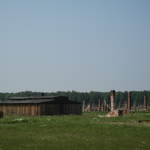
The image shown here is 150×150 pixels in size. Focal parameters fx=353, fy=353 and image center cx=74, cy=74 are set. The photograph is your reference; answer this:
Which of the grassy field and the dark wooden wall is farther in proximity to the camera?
the dark wooden wall

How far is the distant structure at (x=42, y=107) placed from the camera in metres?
63.1

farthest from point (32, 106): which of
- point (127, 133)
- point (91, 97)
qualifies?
point (91, 97)

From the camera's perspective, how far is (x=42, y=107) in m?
63.0

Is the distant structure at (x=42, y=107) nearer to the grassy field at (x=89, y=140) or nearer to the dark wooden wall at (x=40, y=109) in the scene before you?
the dark wooden wall at (x=40, y=109)

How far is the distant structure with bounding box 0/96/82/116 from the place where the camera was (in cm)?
6312

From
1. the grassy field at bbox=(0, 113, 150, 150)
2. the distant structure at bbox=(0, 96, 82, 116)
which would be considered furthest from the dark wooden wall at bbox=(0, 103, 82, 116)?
the grassy field at bbox=(0, 113, 150, 150)

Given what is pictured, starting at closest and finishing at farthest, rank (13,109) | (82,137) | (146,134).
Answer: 1. (82,137)
2. (146,134)
3. (13,109)

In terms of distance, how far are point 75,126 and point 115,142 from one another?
8854mm

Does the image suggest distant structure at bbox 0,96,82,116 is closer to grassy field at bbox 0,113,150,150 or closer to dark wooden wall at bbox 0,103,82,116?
dark wooden wall at bbox 0,103,82,116

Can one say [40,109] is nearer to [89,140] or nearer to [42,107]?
[42,107]

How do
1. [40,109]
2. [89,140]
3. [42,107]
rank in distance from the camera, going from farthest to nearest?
[42,107], [40,109], [89,140]

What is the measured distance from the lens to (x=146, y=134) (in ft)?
78.0

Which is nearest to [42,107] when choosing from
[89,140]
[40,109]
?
[40,109]

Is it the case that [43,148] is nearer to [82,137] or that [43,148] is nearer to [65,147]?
[65,147]
